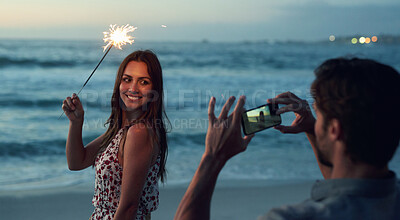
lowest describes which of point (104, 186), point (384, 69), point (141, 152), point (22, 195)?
point (22, 195)

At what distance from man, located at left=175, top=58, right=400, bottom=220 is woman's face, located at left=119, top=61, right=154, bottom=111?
1.36 metres

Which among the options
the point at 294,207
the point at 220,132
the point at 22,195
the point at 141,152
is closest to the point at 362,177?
the point at 294,207

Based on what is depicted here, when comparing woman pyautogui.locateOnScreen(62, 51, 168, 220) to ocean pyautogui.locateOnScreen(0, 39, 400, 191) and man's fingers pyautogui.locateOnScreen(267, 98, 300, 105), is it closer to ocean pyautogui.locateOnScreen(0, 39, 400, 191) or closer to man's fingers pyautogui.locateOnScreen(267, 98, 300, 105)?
man's fingers pyautogui.locateOnScreen(267, 98, 300, 105)

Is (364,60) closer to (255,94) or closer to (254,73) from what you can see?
(255,94)

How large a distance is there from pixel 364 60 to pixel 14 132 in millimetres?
11668

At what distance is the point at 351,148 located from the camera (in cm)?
157

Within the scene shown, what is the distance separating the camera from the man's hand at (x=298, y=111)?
7.09ft

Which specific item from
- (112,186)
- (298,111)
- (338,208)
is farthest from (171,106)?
(338,208)

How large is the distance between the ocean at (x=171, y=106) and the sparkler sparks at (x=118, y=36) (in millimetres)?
895

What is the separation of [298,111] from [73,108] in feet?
5.44

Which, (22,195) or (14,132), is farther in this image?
(14,132)

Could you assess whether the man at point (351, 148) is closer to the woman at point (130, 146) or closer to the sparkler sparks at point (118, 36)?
the woman at point (130, 146)

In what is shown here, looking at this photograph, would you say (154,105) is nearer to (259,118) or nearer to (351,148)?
(259,118)

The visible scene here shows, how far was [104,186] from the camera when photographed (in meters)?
2.78
